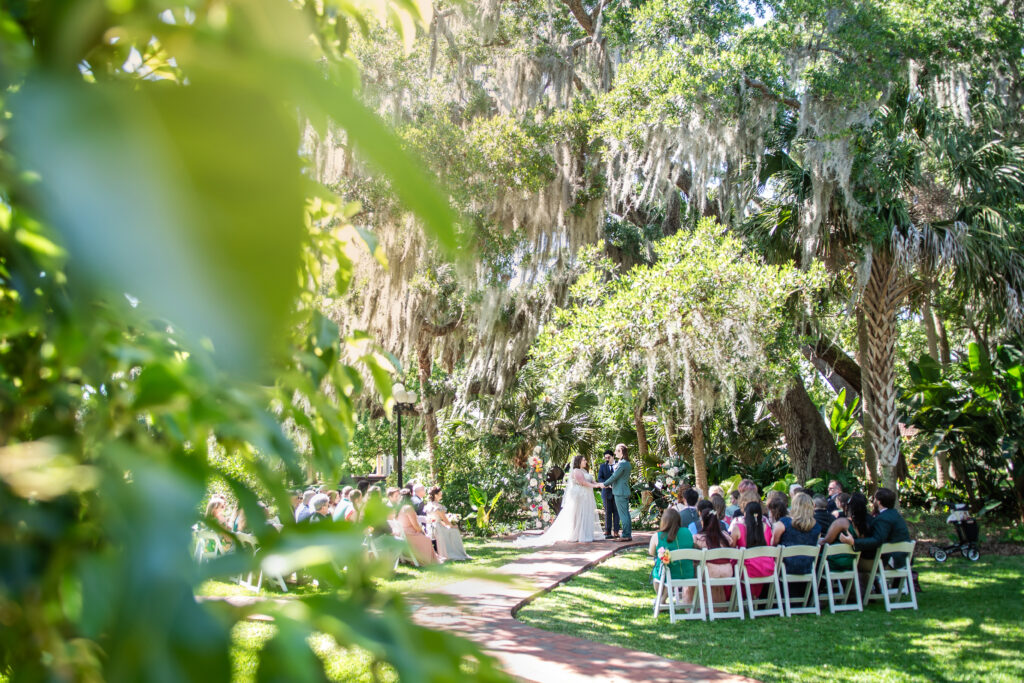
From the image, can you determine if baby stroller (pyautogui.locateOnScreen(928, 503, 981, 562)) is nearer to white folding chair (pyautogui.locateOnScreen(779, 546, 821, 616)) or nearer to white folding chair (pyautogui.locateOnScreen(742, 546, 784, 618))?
white folding chair (pyautogui.locateOnScreen(779, 546, 821, 616))

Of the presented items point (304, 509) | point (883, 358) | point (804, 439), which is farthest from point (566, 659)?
point (804, 439)

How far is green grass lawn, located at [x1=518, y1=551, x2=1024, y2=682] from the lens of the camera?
582 centimetres

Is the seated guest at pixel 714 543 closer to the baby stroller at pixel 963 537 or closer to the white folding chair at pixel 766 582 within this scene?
the white folding chair at pixel 766 582

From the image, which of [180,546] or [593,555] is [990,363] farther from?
[180,546]

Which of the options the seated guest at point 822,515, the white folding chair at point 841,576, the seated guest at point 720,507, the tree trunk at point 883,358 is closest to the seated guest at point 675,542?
the seated guest at point 720,507

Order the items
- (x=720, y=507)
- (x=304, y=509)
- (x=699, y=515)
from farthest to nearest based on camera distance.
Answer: (x=304, y=509) → (x=720, y=507) → (x=699, y=515)

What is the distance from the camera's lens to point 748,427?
16.7 m

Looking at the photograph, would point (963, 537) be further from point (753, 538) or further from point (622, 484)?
point (622, 484)

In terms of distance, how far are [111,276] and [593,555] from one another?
12.0 m

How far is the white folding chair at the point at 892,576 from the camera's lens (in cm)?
788

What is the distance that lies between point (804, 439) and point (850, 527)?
5.40 meters

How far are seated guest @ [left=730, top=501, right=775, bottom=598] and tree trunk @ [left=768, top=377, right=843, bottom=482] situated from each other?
19.1 ft

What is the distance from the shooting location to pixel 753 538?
319 inches

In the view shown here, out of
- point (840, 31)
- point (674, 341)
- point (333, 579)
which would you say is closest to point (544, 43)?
point (840, 31)
